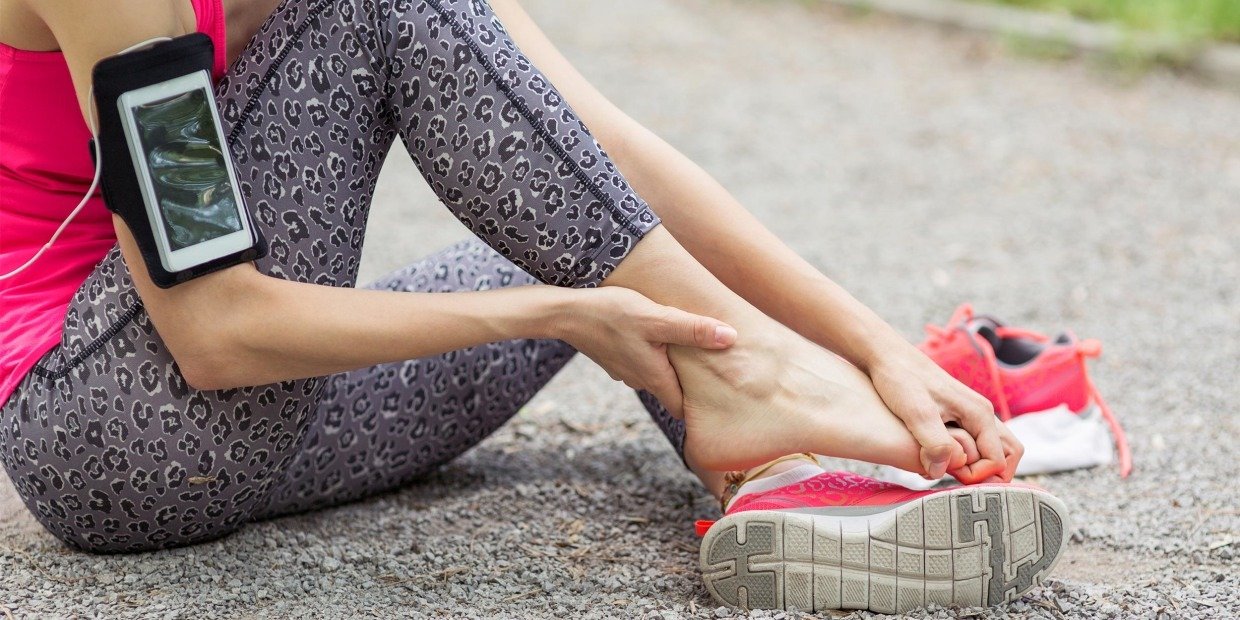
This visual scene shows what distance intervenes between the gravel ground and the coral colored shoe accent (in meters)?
0.14

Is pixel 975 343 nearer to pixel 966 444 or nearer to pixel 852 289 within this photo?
pixel 966 444

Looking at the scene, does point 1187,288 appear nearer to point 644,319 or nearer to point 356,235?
point 644,319

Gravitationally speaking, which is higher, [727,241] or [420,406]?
[727,241]

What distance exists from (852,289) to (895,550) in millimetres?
1655

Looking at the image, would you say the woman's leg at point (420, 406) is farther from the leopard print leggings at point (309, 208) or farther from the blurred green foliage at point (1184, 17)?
the blurred green foliage at point (1184, 17)

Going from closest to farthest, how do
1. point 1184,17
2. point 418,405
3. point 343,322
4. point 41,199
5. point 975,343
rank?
point 343,322
point 41,199
point 418,405
point 975,343
point 1184,17

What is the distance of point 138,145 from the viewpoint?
120cm

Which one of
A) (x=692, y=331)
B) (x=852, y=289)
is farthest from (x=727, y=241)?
(x=852, y=289)

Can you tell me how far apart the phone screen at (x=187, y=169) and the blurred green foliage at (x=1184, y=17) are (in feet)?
14.2

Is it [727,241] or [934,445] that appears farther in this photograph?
[727,241]

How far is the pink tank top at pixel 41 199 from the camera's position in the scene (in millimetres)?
1322

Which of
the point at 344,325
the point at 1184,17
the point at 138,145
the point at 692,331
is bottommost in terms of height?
the point at 1184,17

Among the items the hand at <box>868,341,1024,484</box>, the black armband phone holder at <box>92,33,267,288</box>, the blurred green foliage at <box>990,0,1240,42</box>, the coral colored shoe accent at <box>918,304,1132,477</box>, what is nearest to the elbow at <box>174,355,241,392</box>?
the black armband phone holder at <box>92,33,267,288</box>

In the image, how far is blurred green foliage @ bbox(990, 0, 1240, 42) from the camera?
4.62m
